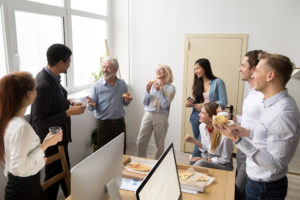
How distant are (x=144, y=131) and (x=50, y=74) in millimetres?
1590

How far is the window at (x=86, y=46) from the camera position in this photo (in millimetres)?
3869

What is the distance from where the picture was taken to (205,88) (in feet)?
10.9

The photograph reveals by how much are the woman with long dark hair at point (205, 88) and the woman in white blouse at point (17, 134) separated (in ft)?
6.82

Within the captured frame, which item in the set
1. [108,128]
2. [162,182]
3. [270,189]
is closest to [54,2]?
[108,128]

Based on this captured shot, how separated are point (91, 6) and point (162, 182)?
3.64 metres

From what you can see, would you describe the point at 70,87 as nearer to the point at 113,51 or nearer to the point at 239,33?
the point at 113,51

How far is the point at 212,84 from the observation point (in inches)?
128

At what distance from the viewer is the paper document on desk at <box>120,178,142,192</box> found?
1.79m

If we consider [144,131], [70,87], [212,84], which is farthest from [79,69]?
[212,84]

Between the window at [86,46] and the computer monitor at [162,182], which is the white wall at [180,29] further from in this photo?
the computer monitor at [162,182]

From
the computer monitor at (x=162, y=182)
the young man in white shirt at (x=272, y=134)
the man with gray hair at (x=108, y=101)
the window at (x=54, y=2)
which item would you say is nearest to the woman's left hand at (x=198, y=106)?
the man with gray hair at (x=108, y=101)

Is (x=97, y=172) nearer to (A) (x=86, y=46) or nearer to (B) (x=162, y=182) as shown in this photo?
(B) (x=162, y=182)

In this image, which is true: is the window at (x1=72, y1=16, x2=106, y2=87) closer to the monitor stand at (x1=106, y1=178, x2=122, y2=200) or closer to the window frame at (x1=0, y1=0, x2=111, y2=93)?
the window frame at (x1=0, y1=0, x2=111, y2=93)

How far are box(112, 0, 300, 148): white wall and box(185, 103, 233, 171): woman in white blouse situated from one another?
195cm
